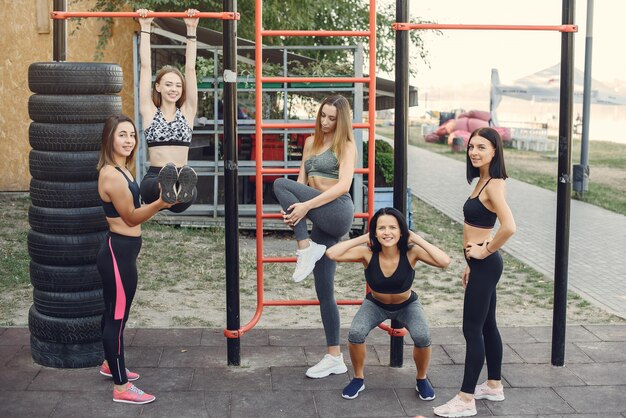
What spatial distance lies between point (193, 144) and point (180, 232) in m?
1.36

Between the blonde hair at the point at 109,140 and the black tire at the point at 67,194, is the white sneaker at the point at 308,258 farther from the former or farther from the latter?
the black tire at the point at 67,194

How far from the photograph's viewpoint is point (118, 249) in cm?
529

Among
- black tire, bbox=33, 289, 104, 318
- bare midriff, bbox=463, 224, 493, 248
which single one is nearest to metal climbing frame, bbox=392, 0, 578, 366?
bare midriff, bbox=463, 224, 493, 248

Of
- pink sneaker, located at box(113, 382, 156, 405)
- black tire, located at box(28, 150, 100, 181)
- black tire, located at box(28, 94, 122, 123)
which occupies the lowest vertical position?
pink sneaker, located at box(113, 382, 156, 405)

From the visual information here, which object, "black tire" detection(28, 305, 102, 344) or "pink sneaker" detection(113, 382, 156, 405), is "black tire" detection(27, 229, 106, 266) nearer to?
"black tire" detection(28, 305, 102, 344)

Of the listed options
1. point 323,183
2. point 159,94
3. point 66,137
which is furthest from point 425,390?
point 66,137

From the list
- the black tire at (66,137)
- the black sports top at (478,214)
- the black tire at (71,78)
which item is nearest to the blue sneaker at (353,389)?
the black sports top at (478,214)

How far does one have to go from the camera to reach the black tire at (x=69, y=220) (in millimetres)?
5871

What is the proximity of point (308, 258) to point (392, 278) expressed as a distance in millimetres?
623

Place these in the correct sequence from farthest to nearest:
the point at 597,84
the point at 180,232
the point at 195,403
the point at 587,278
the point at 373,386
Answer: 1. the point at 597,84
2. the point at 180,232
3. the point at 587,278
4. the point at 373,386
5. the point at 195,403

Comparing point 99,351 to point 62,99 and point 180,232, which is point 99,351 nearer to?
point 62,99

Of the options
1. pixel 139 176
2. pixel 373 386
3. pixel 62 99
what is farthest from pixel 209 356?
pixel 139 176

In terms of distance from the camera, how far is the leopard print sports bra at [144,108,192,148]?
18.3 ft

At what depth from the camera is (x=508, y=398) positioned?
551 centimetres
